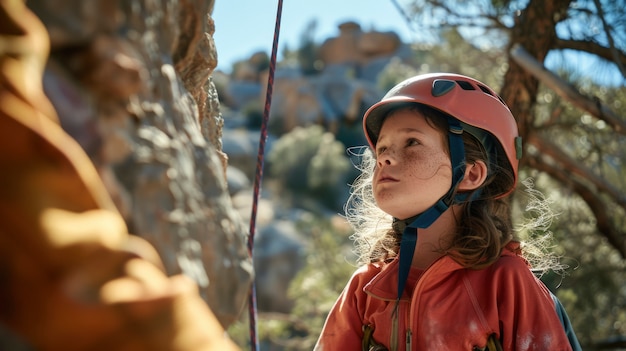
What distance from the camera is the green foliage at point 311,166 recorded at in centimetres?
3084

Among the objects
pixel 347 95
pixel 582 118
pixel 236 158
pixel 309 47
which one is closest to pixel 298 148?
pixel 236 158

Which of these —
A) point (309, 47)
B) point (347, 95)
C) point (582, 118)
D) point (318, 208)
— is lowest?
point (318, 208)

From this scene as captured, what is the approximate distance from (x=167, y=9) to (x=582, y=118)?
5.40m

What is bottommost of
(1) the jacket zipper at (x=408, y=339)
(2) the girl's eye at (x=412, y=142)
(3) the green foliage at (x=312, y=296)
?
(3) the green foliage at (x=312, y=296)

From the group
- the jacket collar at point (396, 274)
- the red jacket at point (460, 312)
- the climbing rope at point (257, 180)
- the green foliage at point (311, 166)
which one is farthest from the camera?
the green foliage at point (311, 166)

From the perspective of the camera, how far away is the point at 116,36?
82 cm

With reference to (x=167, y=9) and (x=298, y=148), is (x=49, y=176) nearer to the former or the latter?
(x=167, y=9)

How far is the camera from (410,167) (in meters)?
2.22

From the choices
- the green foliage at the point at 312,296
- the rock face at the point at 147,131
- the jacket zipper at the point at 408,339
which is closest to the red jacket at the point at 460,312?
the jacket zipper at the point at 408,339

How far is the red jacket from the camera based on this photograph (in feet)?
6.38

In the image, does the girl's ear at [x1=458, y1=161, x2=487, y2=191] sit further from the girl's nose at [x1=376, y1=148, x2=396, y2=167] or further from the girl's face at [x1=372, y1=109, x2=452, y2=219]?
the girl's nose at [x1=376, y1=148, x2=396, y2=167]

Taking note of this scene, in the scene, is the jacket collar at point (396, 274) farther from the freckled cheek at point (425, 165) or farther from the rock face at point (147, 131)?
the rock face at point (147, 131)

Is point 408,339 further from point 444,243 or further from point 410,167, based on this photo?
point 410,167

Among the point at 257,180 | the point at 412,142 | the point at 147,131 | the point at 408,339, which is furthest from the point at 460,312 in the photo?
the point at 147,131
